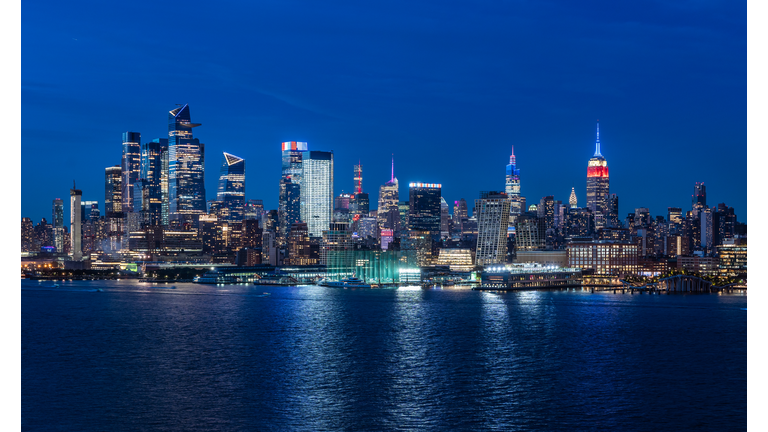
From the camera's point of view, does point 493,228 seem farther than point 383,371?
Yes

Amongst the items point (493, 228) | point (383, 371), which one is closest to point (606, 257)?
point (493, 228)

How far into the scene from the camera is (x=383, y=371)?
39.0 metres

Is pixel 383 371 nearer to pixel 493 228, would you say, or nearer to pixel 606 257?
pixel 606 257

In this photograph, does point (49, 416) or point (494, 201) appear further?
point (494, 201)

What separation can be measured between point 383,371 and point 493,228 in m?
158

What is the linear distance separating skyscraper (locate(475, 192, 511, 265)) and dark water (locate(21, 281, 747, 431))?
394ft

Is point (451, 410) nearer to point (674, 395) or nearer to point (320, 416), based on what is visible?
point (320, 416)

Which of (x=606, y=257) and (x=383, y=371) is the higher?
(x=383, y=371)

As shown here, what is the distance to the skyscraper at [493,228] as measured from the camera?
191375mm

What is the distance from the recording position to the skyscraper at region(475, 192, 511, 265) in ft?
628

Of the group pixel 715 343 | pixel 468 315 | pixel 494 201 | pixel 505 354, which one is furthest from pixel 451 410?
pixel 494 201

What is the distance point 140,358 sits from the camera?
43281mm

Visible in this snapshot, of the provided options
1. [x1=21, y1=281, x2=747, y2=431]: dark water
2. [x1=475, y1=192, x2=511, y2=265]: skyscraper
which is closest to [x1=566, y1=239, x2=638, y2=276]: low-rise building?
[x1=475, y1=192, x2=511, y2=265]: skyscraper
